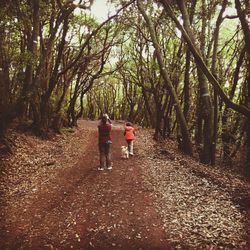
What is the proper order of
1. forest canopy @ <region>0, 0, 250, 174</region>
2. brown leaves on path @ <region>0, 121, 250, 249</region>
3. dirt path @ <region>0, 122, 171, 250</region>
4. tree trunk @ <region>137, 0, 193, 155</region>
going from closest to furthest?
dirt path @ <region>0, 122, 171, 250</region>, brown leaves on path @ <region>0, 121, 250, 249</region>, forest canopy @ <region>0, 0, 250, 174</region>, tree trunk @ <region>137, 0, 193, 155</region>

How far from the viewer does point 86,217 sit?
9141 mm

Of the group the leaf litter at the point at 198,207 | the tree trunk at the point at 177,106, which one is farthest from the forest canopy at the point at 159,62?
the leaf litter at the point at 198,207

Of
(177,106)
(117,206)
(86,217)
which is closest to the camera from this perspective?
(86,217)

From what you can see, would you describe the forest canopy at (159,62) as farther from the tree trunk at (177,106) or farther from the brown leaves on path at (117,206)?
the brown leaves on path at (117,206)

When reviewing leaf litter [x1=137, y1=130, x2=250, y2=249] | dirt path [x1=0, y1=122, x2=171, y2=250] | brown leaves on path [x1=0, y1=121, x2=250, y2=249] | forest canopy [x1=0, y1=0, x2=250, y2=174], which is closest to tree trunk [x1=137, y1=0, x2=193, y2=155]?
forest canopy [x1=0, y1=0, x2=250, y2=174]

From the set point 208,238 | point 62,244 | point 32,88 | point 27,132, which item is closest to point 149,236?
point 208,238

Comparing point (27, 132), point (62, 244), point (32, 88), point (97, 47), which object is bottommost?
point (62, 244)

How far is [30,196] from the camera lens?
35.4ft

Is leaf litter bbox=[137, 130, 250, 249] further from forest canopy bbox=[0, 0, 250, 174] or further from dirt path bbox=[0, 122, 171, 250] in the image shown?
forest canopy bbox=[0, 0, 250, 174]

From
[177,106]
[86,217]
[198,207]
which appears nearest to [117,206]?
[86,217]

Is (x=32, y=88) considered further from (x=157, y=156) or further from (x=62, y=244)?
(x=62, y=244)

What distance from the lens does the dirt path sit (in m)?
7.86

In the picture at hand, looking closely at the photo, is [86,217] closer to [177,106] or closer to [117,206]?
[117,206]

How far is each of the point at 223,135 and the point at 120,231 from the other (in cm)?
1338
